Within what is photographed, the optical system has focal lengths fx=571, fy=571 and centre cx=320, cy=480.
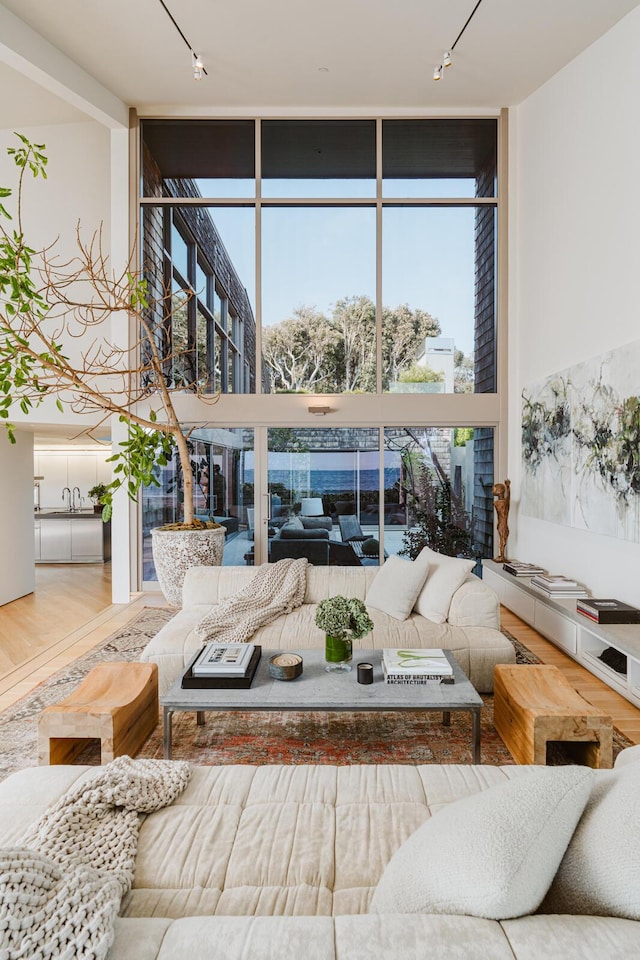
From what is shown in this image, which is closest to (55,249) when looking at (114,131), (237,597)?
(114,131)

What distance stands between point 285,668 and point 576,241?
3.88 metres

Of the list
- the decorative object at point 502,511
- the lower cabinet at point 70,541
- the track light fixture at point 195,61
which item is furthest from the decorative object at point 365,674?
the lower cabinet at point 70,541

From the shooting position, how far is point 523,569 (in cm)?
490

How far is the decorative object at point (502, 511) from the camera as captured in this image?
219 inches

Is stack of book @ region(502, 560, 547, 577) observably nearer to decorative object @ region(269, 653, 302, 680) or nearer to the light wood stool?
decorative object @ region(269, 653, 302, 680)

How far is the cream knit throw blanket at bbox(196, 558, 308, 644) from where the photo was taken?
3312mm

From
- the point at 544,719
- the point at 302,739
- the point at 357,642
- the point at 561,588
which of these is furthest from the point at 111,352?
the point at 544,719

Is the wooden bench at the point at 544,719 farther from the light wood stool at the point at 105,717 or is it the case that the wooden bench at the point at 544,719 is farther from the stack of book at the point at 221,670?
the light wood stool at the point at 105,717

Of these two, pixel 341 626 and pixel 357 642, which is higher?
pixel 341 626

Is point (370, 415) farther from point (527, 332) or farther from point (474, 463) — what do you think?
point (527, 332)

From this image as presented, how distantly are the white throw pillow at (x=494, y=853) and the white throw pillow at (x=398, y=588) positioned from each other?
98.6 inches

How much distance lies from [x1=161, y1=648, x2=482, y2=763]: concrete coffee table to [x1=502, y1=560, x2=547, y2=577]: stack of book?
243cm

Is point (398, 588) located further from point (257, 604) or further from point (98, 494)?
point (98, 494)

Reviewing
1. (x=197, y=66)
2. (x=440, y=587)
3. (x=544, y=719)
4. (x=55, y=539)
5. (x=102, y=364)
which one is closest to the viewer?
(x=544, y=719)
